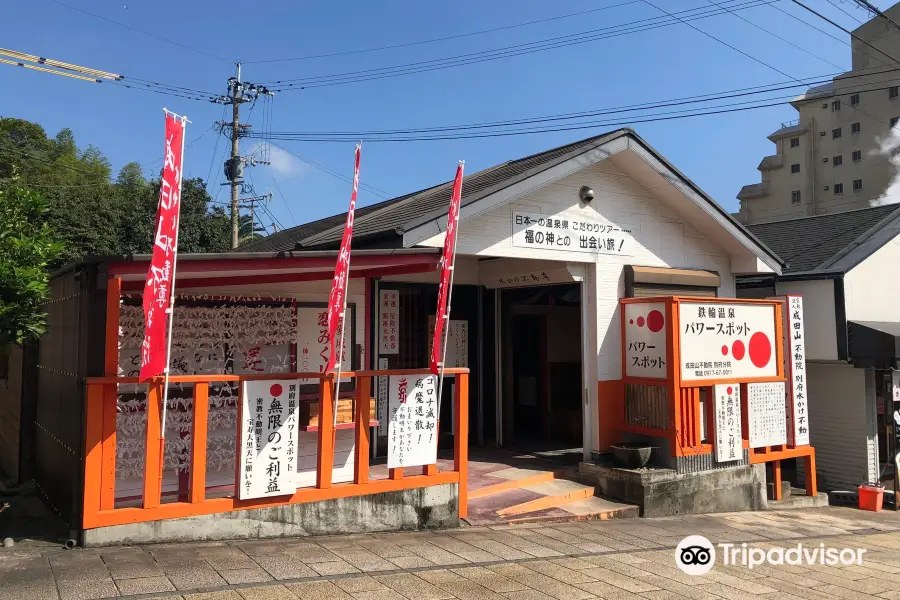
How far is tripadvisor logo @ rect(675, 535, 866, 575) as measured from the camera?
6715mm

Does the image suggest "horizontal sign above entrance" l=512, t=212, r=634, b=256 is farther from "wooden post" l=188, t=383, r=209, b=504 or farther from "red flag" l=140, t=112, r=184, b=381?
"red flag" l=140, t=112, r=184, b=381

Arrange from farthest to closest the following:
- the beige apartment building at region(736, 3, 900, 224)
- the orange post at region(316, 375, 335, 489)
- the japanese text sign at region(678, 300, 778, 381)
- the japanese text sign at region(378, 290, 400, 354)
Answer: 1. the beige apartment building at region(736, 3, 900, 224)
2. the japanese text sign at region(378, 290, 400, 354)
3. the japanese text sign at region(678, 300, 778, 381)
4. the orange post at region(316, 375, 335, 489)

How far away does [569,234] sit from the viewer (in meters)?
9.92

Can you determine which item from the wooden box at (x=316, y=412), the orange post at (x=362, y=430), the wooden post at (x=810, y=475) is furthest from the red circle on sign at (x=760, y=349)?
the orange post at (x=362, y=430)

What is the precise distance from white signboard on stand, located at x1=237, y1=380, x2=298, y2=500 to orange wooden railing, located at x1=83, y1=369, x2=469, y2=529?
0.35ft

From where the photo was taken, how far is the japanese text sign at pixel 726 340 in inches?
375

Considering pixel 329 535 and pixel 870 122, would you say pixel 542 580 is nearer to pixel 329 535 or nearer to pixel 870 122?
pixel 329 535

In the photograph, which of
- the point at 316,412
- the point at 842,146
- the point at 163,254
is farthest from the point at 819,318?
the point at 842,146

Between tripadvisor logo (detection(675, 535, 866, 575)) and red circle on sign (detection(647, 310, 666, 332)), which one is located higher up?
red circle on sign (detection(647, 310, 666, 332))

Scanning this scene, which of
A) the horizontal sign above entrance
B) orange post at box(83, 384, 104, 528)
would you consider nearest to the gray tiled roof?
the horizontal sign above entrance

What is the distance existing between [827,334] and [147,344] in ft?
40.0

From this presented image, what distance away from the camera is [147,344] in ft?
17.4

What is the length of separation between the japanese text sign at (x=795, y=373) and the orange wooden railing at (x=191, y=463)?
7.18 meters

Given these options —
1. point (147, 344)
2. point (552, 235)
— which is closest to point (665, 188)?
point (552, 235)
